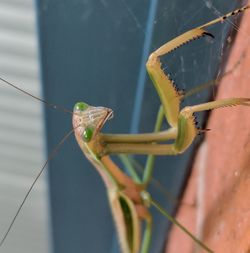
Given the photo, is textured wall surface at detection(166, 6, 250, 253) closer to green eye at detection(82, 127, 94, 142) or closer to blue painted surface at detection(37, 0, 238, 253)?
blue painted surface at detection(37, 0, 238, 253)

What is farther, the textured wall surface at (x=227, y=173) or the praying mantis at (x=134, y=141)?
the textured wall surface at (x=227, y=173)

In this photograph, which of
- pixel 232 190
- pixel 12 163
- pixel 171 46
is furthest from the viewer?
pixel 12 163

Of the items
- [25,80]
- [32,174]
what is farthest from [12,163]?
[25,80]

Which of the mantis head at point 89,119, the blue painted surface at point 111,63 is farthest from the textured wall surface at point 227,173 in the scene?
the mantis head at point 89,119

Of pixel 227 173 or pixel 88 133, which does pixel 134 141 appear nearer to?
pixel 88 133

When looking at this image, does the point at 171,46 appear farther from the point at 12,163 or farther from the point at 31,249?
the point at 31,249

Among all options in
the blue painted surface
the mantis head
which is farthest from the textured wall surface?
the mantis head

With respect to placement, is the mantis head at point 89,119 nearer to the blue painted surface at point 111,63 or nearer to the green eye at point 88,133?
the green eye at point 88,133

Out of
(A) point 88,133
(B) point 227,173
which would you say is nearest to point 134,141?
(A) point 88,133
